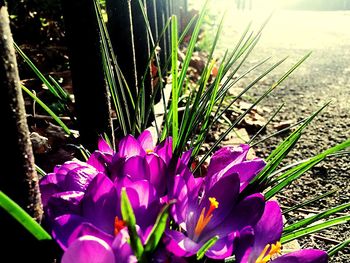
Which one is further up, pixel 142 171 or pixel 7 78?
pixel 7 78

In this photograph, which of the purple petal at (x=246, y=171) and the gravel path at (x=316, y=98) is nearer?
the purple petal at (x=246, y=171)

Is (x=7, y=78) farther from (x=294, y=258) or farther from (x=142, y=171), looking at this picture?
(x=294, y=258)

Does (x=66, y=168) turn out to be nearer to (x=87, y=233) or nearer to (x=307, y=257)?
(x=87, y=233)

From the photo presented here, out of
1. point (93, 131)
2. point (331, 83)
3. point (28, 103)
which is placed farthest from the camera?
point (331, 83)

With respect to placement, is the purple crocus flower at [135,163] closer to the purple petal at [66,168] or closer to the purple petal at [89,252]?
the purple petal at [66,168]

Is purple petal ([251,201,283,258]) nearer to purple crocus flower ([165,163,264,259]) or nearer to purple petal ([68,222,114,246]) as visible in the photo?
purple crocus flower ([165,163,264,259])

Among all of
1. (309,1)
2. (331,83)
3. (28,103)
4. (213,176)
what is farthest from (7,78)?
(309,1)

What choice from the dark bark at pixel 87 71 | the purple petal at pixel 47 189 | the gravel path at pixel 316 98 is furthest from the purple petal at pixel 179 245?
the dark bark at pixel 87 71

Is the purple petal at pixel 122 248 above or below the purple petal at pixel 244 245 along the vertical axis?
above
